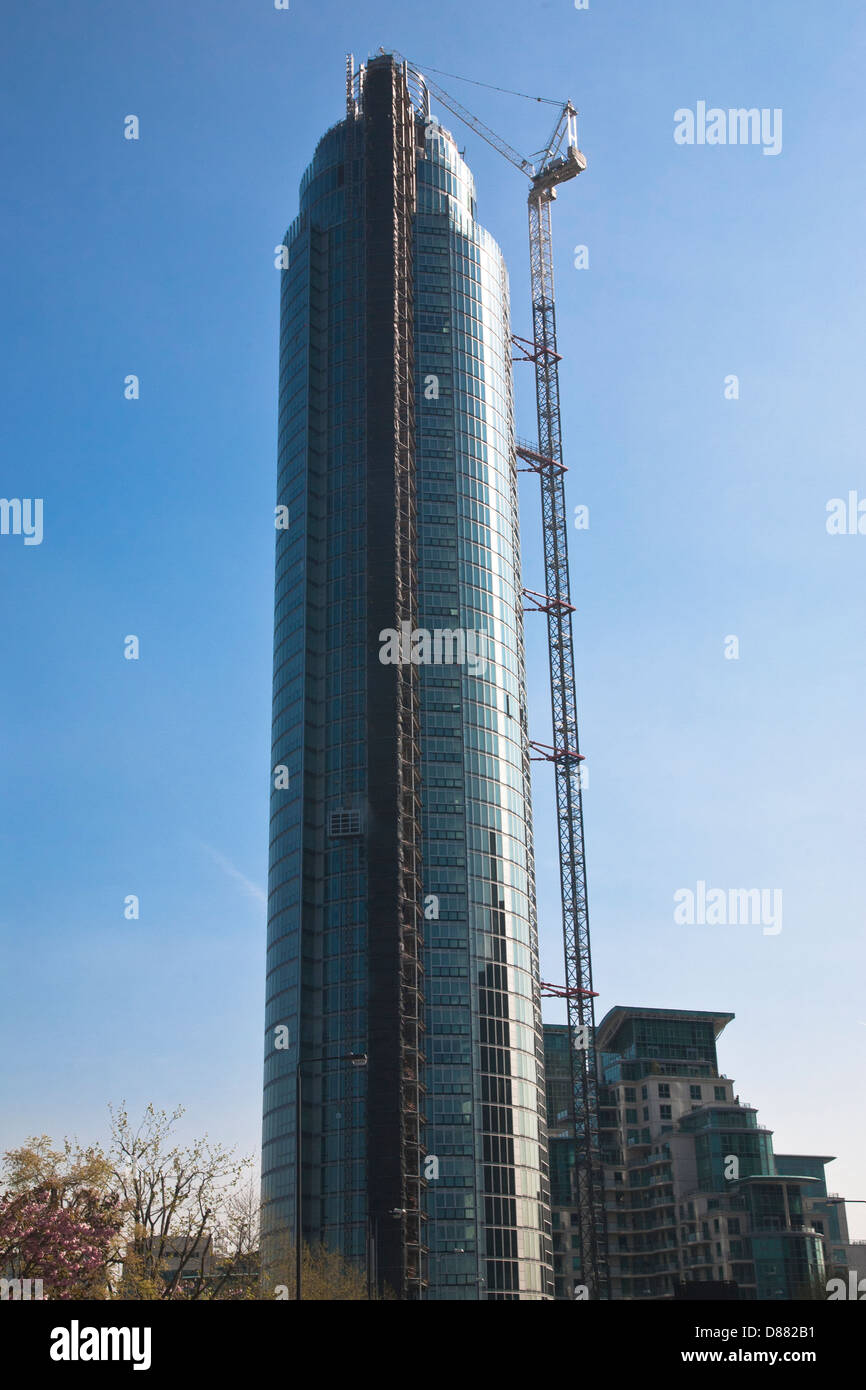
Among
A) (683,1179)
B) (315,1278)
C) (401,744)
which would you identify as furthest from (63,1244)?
(683,1179)

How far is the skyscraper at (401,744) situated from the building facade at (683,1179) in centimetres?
3045

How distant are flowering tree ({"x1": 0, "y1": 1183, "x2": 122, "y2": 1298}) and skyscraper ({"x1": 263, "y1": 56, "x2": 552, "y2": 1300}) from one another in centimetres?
4788

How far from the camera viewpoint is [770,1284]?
14600 cm

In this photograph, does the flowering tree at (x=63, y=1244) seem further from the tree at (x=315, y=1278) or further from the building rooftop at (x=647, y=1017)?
the building rooftop at (x=647, y=1017)

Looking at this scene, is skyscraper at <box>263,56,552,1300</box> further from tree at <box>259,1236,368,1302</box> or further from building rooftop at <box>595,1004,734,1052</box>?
building rooftop at <box>595,1004,734,1052</box>

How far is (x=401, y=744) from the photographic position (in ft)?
449

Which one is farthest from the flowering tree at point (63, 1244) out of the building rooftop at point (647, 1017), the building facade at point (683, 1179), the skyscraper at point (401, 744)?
the building rooftop at point (647, 1017)

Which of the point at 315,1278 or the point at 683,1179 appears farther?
the point at 683,1179

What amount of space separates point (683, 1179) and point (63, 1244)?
122 meters

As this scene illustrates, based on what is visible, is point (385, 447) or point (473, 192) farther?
point (473, 192)

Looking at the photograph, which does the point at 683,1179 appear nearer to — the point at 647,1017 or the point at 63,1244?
the point at 647,1017
